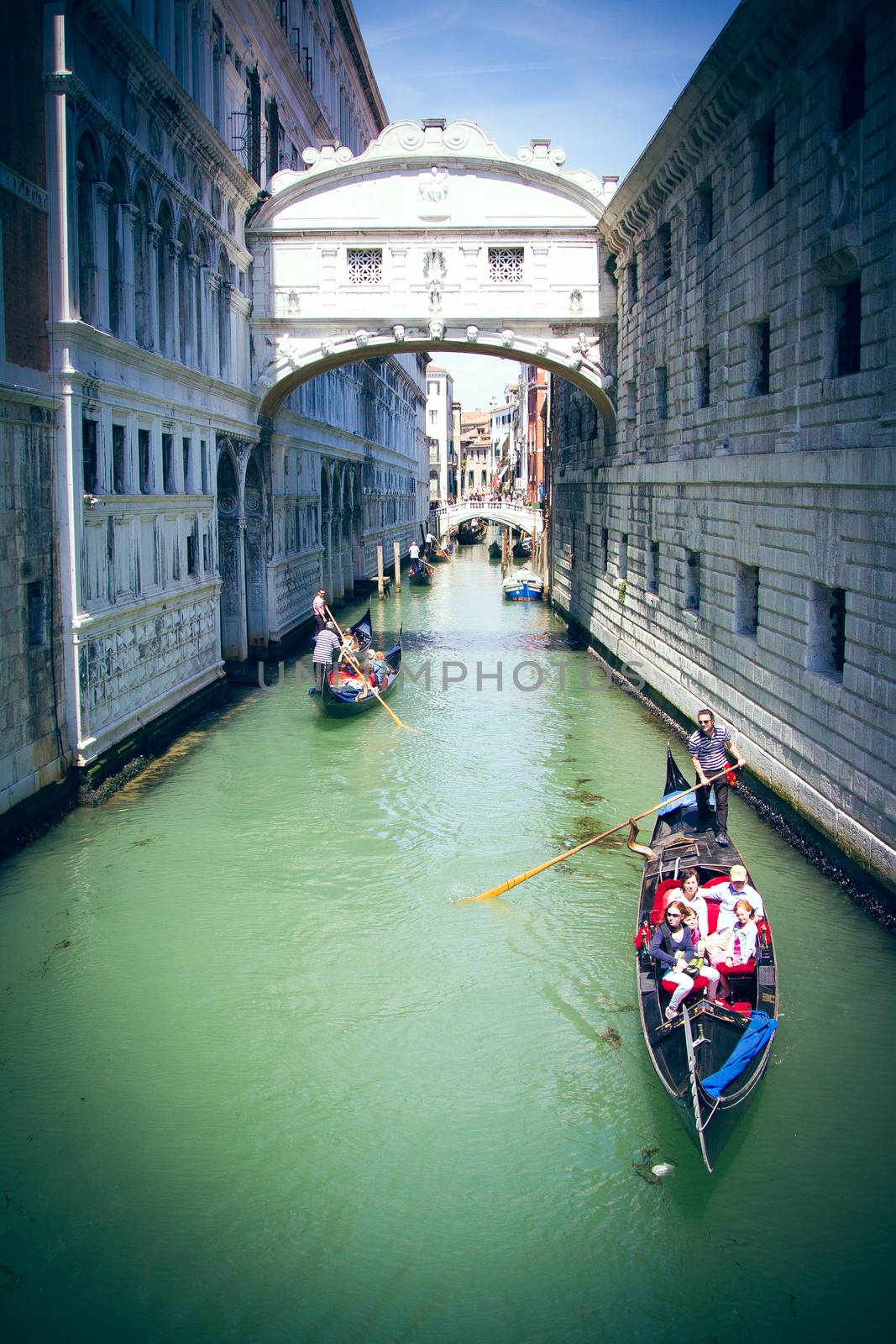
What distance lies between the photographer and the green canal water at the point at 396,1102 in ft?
16.7

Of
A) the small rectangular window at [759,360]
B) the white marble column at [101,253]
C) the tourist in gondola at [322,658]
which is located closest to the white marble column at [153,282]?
the white marble column at [101,253]

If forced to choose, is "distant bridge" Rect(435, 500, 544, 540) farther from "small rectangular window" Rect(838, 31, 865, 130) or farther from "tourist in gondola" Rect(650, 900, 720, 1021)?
"tourist in gondola" Rect(650, 900, 720, 1021)

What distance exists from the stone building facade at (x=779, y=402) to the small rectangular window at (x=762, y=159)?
23 millimetres

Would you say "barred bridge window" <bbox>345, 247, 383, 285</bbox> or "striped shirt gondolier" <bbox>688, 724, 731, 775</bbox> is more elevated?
"barred bridge window" <bbox>345, 247, 383, 285</bbox>

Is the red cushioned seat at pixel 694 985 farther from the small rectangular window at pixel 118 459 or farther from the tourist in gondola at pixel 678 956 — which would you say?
the small rectangular window at pixel 118 459

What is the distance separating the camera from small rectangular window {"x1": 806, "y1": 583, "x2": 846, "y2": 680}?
33.3 feet

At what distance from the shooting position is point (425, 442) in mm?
58312

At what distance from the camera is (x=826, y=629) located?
10.3 metres

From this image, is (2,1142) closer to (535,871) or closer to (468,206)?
(535,871)

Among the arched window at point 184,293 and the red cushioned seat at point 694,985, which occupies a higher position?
the arched window at point 184,293

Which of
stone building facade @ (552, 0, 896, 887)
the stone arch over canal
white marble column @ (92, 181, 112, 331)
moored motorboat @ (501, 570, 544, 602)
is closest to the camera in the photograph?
stone building facade @ (552, 0, 896, 887)

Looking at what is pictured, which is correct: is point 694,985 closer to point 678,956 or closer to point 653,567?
point 678,956

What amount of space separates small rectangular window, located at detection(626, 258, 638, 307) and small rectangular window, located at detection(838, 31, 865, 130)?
784 centimetres

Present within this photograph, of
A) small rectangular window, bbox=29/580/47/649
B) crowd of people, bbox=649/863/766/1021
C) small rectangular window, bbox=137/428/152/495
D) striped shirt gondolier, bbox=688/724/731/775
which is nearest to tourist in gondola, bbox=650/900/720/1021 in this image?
crowd of people, bbox=649/863/766/1021
